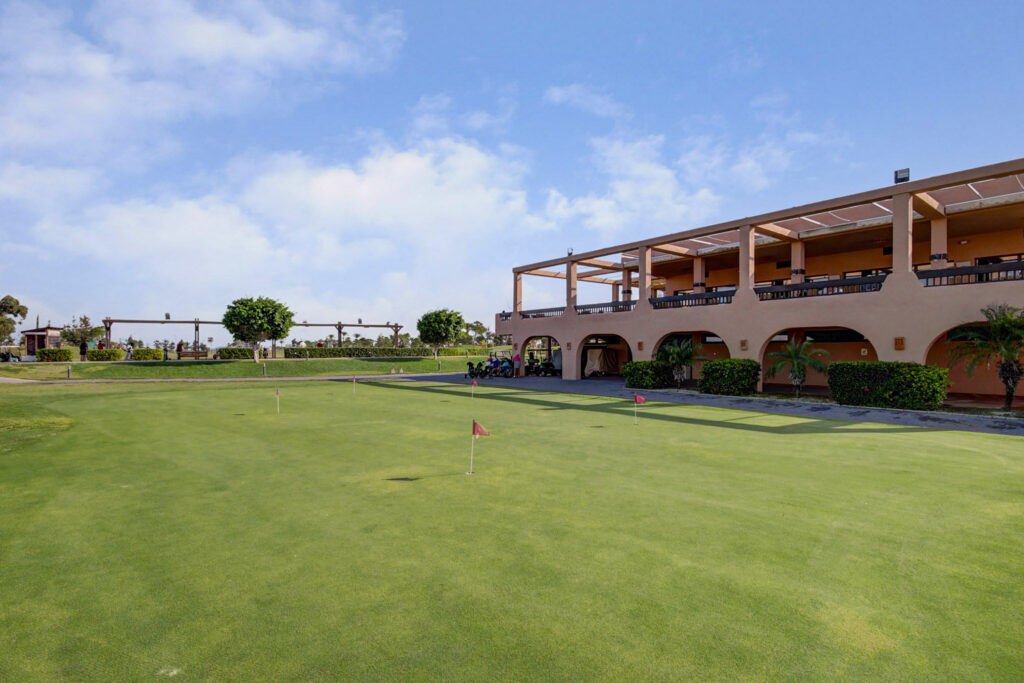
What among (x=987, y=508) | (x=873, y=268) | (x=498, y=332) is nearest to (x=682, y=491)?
(x=987, y=508)

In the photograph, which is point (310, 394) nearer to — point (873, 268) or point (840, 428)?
point (840, 428)

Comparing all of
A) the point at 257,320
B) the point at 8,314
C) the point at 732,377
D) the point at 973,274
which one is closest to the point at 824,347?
the point at 732,377

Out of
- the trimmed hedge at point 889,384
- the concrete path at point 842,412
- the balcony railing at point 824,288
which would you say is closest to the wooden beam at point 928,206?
the balcony railing at point 824,288

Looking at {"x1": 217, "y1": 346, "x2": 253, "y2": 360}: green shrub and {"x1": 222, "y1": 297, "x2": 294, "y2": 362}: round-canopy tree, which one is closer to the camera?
{"x1": 222, "y1": 297, "x2": 294, "y2": 362}: round-canopy tree

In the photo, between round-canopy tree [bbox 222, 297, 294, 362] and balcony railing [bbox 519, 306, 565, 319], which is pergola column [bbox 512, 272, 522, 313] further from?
round-canopy tree [bbox 222, 297, 294, 362]

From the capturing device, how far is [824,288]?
1984cm

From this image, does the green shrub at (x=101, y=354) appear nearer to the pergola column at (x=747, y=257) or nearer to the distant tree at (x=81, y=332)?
the distant tree at (x=81, y=332)

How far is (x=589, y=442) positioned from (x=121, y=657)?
8.40 meters

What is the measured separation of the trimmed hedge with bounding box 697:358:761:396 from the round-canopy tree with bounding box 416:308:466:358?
31.0 metres

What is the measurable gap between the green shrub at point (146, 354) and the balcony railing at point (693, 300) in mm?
41558

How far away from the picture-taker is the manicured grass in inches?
1352

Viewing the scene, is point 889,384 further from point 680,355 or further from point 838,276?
point 838,276

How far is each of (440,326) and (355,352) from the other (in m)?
9.80

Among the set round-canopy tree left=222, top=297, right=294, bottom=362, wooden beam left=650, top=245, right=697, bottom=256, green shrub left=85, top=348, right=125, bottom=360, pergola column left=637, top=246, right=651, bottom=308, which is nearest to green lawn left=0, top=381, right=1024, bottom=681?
pergola column left=637, top=246, right=651, bottom=308
